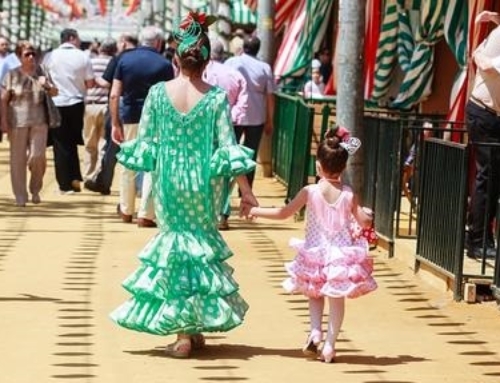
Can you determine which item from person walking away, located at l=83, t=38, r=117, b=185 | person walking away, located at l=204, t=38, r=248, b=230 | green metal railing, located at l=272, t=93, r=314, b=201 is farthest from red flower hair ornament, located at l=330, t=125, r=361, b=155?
person walking away, located at l=83, t=38, r=117, b=185

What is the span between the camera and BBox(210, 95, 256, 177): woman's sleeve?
1056 cm

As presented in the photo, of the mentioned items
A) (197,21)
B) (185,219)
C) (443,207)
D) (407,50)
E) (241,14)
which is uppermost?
(197,21)

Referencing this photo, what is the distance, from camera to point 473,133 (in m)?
13.9

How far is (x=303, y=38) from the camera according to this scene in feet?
94.6

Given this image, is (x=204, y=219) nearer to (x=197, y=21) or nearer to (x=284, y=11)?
(x=197, y=21)

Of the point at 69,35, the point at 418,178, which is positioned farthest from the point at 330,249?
the point at 69,35

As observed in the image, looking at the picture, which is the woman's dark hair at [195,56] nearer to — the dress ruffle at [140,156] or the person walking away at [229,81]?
the dress ruffle at [140,156]

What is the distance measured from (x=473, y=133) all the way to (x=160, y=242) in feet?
12.4

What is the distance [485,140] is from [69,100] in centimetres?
977

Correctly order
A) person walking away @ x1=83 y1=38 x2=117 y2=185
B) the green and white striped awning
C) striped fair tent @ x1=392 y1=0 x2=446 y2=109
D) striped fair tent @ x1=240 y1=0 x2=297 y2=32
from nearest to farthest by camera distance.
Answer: striped fair tent @ x1=392 y1=0 x2=446 y2=109 → person walking away @ x1=83 y1=38 x2=117 y2=185 → striped fair tent @ x1=240 y1=0 x2=297 y2=32 → the green and white striped awning

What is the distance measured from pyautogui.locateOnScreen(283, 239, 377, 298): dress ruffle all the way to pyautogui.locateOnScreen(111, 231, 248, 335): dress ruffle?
15.3 inches

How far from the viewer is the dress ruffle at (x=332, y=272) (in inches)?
412

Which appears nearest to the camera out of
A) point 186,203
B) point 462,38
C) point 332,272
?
point 332,272

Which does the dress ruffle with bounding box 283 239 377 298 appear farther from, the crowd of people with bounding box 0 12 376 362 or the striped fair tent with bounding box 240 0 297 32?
the striped fair tent with bounding box 240 0 297 32
